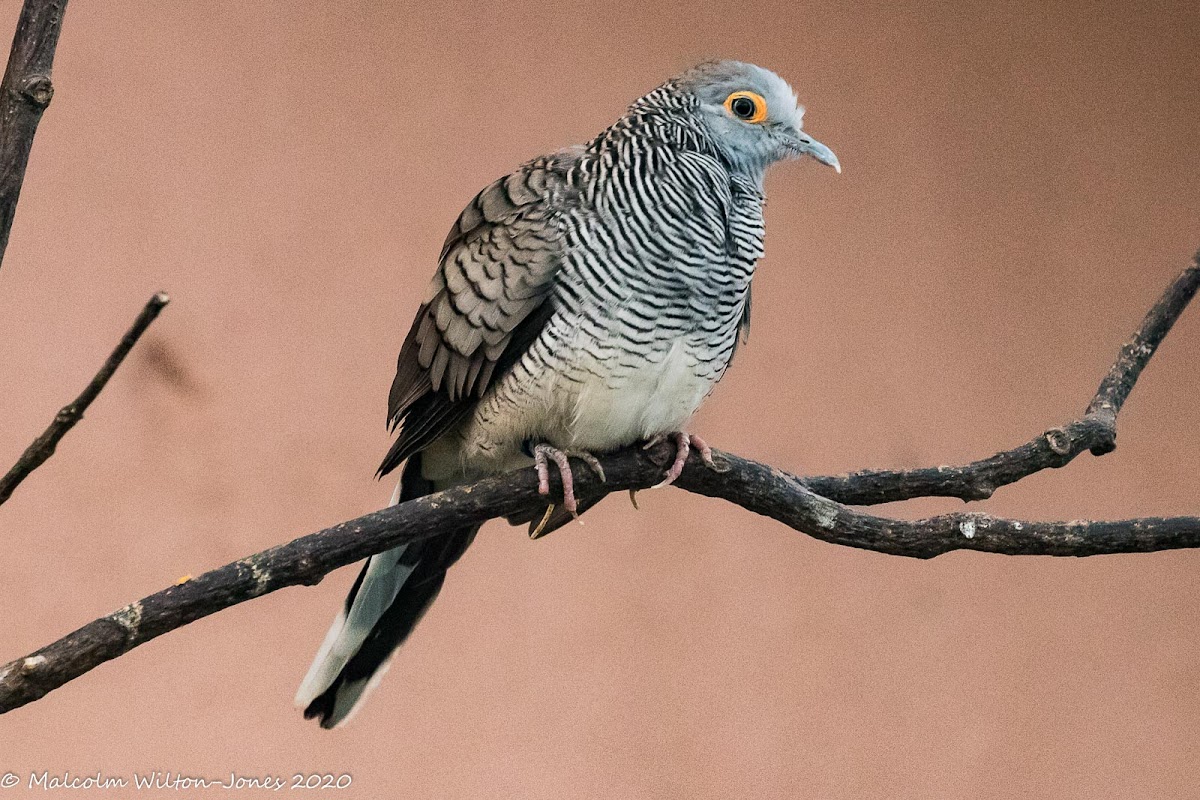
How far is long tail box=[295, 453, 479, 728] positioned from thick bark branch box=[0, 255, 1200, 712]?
16cm

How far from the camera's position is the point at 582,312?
172cm

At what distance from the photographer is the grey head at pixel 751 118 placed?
1868mm

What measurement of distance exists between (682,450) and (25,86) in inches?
35.9

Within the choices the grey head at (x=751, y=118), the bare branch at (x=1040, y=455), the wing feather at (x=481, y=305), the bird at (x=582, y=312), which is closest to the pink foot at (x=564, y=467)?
the bird at (x=582, y=312)

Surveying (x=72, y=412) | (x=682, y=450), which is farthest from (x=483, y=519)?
(x=72, y=412)

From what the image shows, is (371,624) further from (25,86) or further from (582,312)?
(25,86)

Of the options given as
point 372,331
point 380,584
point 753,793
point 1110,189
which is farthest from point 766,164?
point 1110,189

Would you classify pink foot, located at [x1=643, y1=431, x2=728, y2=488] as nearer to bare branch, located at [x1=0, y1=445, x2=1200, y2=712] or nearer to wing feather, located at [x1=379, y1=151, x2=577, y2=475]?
bare branch, located at [x1=0, y1=445, x2=1200, y2=712]

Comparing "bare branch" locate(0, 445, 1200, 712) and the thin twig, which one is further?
"bare branch" locate(0, 445, 1200, 712)

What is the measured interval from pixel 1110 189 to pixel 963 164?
41 centimetres

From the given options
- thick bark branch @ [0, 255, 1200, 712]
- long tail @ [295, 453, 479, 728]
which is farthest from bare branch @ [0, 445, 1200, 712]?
long tail @ [295, 453, 479, 728]

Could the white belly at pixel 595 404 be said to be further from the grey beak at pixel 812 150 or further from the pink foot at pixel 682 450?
the grey beak at pixel 812 150

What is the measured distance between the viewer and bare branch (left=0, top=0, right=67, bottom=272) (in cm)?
114

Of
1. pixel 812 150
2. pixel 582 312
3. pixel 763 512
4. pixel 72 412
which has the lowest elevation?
pixel 72 412
